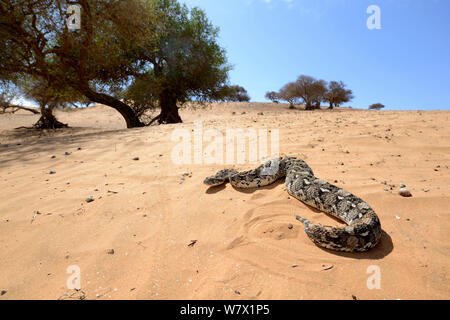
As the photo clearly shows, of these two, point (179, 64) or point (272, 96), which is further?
Result: point (272, 96)

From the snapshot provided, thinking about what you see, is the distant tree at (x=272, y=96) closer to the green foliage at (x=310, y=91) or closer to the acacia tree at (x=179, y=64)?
the green foliage at (x=310, y=91)

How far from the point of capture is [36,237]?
3.30m

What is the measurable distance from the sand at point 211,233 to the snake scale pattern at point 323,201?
4.9 inches

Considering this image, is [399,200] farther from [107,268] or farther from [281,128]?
[281,128]

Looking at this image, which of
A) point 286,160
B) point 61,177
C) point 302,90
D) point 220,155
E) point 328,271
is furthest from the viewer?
point 302,90

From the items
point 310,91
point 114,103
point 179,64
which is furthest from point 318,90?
point 114,103

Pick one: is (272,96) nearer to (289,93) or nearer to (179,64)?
(289,93)

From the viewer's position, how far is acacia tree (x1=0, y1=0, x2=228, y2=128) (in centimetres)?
1154

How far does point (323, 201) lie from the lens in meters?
3.50

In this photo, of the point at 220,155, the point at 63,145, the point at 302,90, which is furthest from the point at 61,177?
the point at 302,90

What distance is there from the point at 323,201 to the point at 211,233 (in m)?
1.63

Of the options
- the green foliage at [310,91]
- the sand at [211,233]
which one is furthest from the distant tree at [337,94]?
the sand at [211,233]

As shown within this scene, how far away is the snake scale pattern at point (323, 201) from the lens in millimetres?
2736
